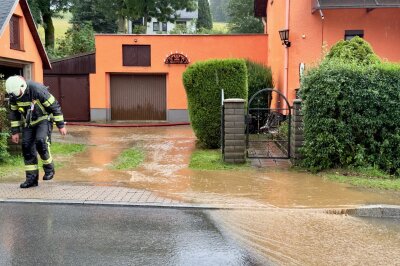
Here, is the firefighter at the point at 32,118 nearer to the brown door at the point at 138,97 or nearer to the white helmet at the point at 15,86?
the white helmet at the point at 15,86

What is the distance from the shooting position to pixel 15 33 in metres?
15.5

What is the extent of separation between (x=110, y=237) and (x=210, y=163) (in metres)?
4.92

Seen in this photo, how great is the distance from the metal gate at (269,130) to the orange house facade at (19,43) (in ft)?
25.7

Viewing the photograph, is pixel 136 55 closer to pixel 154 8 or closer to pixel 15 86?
pixel 15 86

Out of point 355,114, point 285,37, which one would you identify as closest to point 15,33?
point 285,37

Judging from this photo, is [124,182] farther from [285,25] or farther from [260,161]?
[285,25]

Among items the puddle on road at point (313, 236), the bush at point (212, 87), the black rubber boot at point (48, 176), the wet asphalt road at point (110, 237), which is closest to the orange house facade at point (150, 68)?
the bush at point (212, 87)

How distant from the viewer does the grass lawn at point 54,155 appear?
9.07 metres

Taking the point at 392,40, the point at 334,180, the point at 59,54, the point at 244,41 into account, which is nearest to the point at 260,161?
the point at 334,180

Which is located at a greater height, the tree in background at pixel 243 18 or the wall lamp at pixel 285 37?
the tree in background at pixel 243 18

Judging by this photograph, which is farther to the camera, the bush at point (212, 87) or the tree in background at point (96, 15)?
the tree in background at point (96, 15)

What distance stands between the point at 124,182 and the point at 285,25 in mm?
9652

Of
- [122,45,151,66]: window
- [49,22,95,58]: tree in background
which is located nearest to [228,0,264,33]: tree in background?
[49,22,95,58]: tree in background

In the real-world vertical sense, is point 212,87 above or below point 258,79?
below
